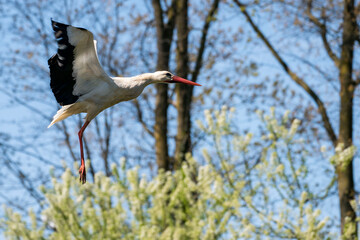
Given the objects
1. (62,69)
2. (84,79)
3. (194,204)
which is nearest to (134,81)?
(84,79)

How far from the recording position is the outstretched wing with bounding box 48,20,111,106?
3631 millimetres

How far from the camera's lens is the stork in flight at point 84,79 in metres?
3.54

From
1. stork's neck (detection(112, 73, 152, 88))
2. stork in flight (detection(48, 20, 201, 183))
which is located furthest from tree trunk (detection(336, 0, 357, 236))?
stork's neck (detection(112, 73, 152, 88))

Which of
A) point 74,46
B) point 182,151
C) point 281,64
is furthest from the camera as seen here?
point 281,64

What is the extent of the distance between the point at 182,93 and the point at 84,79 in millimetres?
7386

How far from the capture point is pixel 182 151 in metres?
10.7

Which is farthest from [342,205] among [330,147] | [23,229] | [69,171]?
[23,229]

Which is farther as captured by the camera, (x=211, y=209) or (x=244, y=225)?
(x=211, y=209)

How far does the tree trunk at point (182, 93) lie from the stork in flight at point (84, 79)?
6557 millimetres

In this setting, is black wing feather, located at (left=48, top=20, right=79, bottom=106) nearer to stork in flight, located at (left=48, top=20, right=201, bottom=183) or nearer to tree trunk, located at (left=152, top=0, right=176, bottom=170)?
stork in flight, located at (left=48, top=20, right=201, bottom=183)

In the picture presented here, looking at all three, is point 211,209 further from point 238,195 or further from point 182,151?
point 182,151

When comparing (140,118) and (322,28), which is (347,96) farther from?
(140,118)

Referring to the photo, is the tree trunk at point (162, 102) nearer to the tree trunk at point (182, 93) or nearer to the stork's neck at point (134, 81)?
the tree trunk at point (182, 93)

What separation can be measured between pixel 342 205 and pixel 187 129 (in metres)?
3.30
